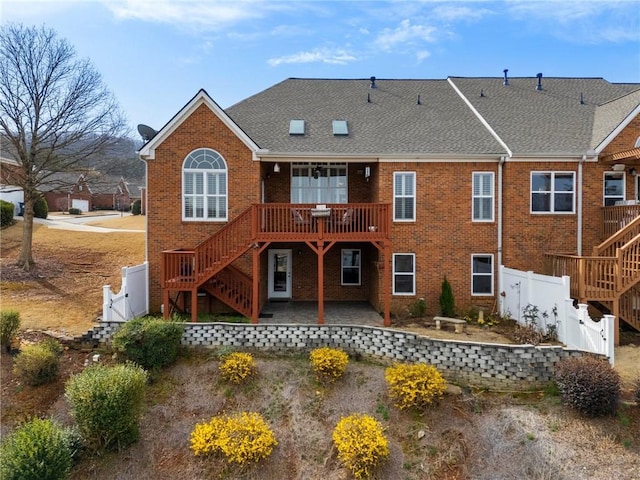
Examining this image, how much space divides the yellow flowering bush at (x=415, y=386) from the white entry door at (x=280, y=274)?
7.49 m

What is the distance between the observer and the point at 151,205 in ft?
44.6

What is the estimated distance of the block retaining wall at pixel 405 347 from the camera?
9.62 meters

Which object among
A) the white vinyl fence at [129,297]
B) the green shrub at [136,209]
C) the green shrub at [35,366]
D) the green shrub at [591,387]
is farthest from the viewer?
the green shrub at [136,209]

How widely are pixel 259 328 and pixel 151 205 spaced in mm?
6232

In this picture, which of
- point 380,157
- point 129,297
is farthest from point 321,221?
point 129,297

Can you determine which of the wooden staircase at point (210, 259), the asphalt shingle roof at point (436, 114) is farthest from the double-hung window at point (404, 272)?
the wooden staircase at point (210, 259)

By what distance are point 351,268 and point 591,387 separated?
9340mm

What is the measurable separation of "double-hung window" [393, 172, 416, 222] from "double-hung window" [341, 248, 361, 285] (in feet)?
9.34

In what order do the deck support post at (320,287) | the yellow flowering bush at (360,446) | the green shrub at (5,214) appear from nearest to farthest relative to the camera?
1. the yellow flowering bush at (360,446)
2. the deck support post at (320,287)
3. the green shrub at (5,214)

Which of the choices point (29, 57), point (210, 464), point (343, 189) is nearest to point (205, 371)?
point (210, 464)

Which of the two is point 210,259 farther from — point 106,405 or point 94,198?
point 94,198

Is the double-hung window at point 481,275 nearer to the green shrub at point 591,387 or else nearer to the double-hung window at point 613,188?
the double-hung window at point 613,188

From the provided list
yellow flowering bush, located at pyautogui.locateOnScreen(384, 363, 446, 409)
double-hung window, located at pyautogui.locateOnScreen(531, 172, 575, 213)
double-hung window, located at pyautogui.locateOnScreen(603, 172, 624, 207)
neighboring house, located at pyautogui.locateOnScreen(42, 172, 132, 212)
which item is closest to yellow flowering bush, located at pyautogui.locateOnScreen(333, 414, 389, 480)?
yellow flowering bush, located at pyautogui.locateOnScreen(384, 363, 446, 409)

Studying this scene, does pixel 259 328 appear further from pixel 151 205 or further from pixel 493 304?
pixel 493 304
